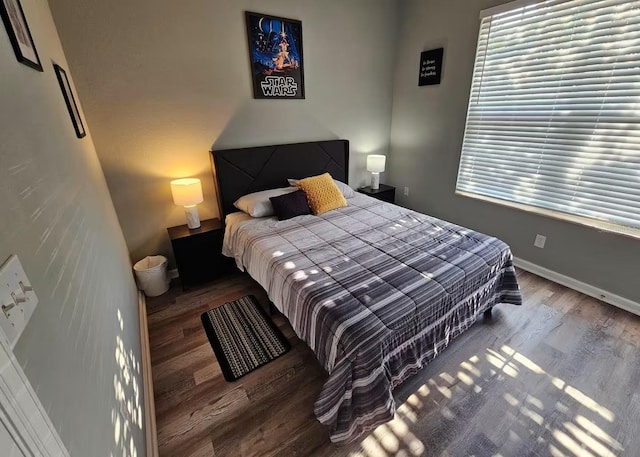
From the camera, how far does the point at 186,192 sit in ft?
7.90

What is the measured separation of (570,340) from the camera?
6.57 ft

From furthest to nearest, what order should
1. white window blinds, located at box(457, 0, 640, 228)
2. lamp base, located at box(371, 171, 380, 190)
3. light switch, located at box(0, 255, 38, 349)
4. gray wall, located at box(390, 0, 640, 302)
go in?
1. lamp base, located at box(371, 171, 380, 190)
2. gray wall, located at box(390, 0, 640, 302)
3. white window blinds, located at box(457, 0, 640, 228)
4. light switch, located at box(0, 255, 38, 349)

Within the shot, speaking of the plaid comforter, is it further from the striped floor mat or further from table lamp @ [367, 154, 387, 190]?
table lamp @ [367, 154, 387, 190]

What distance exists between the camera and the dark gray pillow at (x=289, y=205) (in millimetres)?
2545

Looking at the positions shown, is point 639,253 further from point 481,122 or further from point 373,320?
point 373,320

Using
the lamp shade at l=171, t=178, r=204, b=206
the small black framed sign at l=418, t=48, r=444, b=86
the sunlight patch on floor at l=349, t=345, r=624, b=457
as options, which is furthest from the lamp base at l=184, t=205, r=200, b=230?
the small black framed sign at l=418, t=48, r=444, b=86

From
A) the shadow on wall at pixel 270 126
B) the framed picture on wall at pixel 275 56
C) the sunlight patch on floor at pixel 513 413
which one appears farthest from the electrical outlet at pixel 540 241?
the framed picture on wall at pixel 275 56

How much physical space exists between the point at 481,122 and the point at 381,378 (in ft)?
8.94

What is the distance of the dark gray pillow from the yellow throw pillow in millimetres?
99

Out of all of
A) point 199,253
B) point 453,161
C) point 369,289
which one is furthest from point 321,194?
point 453,161

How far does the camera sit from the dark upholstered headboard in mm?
2689

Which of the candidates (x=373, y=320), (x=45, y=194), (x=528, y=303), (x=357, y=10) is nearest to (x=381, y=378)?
(x=373, y=320)

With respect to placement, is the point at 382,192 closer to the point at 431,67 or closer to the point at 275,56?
the point at 431,67

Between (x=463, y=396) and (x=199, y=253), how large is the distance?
226cm
